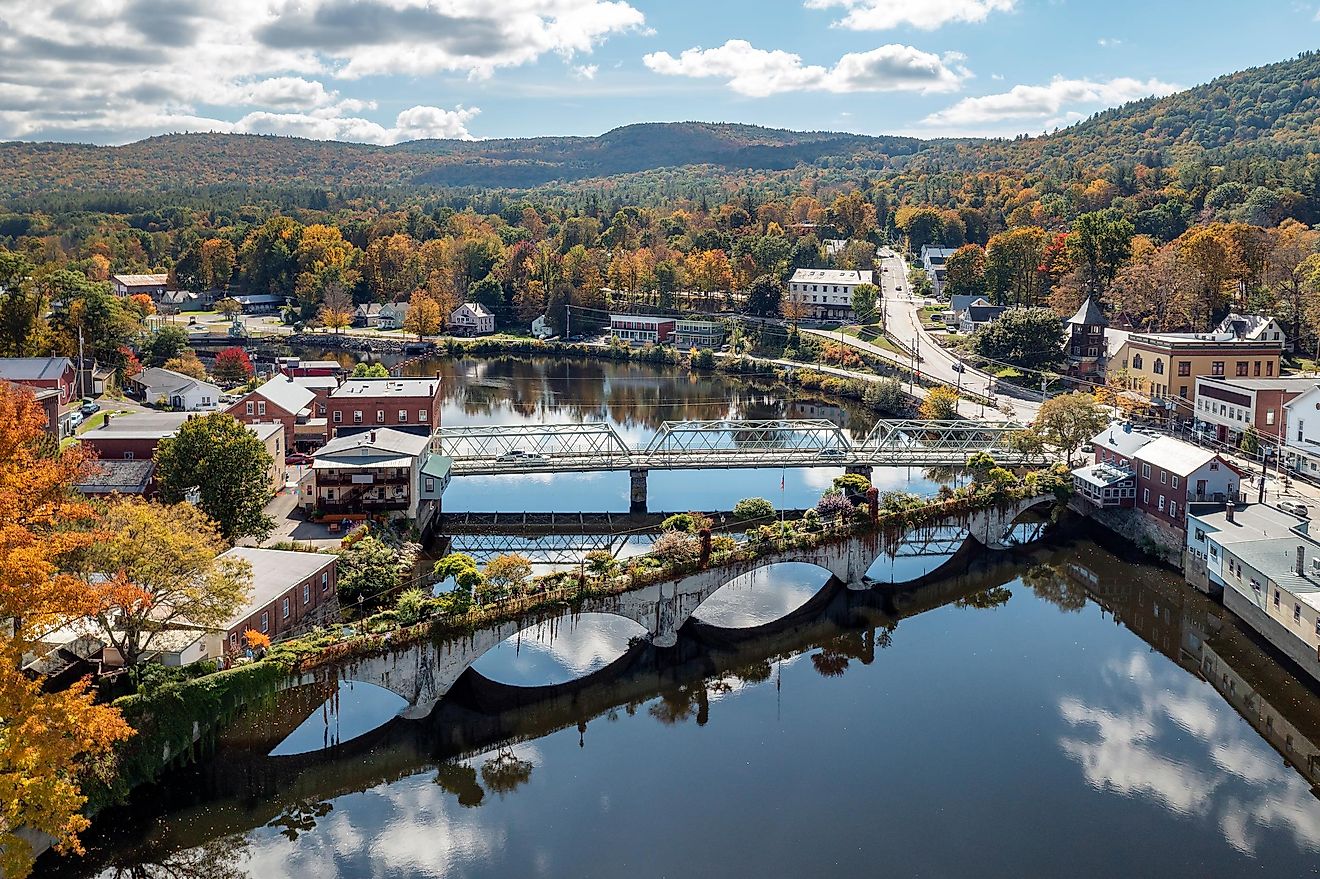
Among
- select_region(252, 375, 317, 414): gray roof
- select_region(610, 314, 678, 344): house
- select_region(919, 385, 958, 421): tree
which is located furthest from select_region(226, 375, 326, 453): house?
select_region(610, 314, 678, 344): house

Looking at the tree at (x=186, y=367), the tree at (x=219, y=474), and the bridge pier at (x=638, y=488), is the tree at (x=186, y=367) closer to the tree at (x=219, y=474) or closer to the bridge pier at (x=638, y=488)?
the tree at (x=219, y=474)

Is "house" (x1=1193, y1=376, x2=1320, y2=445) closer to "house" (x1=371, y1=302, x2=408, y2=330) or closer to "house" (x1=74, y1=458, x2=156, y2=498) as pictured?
"house" (x1=74, y1=458, x2=156, y2=498)

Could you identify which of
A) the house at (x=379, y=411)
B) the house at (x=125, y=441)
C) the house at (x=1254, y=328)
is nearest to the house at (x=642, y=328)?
the house at (x=1254, y=328)

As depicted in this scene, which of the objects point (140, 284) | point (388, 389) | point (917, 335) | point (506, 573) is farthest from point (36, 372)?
point (140, 284)

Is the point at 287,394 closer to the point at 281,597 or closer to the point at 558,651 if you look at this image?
the point at 281,597

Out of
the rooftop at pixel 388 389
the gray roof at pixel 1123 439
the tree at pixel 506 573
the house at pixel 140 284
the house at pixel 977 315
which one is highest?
the house at pixel 140 284

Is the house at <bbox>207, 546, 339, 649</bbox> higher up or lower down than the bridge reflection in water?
higher up
